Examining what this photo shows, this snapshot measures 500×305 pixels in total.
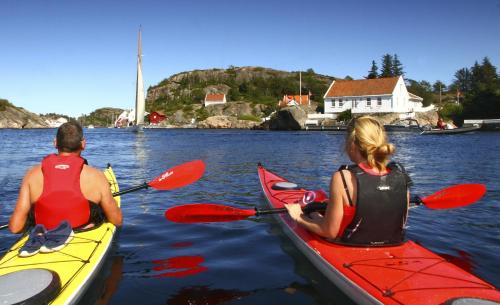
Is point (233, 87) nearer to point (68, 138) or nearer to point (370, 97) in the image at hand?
point (370, 97)

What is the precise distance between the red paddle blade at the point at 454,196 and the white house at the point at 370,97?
177ft

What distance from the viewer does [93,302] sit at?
4441 millimetres

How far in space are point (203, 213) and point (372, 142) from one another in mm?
2639

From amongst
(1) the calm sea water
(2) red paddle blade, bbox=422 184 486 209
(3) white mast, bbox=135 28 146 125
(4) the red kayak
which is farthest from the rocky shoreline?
(4) the red kayak

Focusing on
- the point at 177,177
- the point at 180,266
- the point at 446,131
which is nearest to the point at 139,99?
the point at 446,131

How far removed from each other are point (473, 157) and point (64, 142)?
1935 centimetres

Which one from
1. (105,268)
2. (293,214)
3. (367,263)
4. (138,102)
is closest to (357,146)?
(367,263)

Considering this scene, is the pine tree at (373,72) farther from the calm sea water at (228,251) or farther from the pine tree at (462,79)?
the calm sea water at (228,251)

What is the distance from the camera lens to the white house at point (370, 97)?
58.1 metres

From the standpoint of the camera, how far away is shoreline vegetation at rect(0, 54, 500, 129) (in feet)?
198

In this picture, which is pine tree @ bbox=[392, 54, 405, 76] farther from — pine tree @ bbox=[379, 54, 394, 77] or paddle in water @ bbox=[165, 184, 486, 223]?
paddle in water @ bbox=[165, 184, 486, 223]

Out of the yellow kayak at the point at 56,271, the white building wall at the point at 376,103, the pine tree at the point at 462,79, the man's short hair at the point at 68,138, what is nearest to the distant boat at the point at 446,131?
the white building wall at the point at 376,103

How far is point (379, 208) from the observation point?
4.23 m

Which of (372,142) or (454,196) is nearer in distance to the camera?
(372,142)
